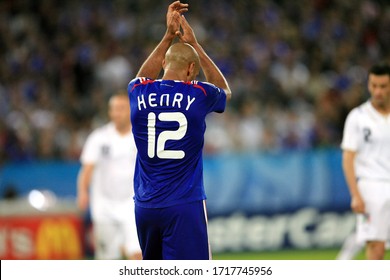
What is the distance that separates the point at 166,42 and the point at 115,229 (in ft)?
14.3

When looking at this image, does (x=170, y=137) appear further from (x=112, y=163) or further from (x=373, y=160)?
(x=112, y=163)

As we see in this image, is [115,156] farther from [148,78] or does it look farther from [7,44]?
[7,44]

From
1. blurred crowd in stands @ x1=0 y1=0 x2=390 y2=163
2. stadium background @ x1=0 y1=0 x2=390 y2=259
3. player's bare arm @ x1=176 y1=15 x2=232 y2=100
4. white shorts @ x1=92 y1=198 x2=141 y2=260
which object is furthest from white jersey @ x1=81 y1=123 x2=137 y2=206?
blurred crowd in stands @ x1=0 y1=0 x2=390 y2=163

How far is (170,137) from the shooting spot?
7.55 metres

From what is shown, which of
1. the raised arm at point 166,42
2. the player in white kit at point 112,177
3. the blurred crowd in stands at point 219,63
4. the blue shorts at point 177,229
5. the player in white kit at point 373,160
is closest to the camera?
the blue shorts at point 177,229

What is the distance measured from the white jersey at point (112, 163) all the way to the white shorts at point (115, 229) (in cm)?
13

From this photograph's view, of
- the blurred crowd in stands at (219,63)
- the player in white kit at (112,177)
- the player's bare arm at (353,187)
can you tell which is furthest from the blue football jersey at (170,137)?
the blurred crowd in stands at (219,63)

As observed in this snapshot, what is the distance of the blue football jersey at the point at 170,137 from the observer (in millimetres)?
7547

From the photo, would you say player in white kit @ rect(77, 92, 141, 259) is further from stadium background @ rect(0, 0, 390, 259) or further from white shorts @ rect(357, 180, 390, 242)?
white shorts @ rect(357, 180, 390, 242)

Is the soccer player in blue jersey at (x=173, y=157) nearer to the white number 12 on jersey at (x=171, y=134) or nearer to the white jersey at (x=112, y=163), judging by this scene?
the white number 12 on jersey at (x=171, y=134)

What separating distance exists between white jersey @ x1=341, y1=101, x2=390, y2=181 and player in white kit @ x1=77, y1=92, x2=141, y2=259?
2.83 m

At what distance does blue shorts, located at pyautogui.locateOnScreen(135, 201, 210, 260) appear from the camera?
752cm

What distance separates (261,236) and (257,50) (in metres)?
5.30
